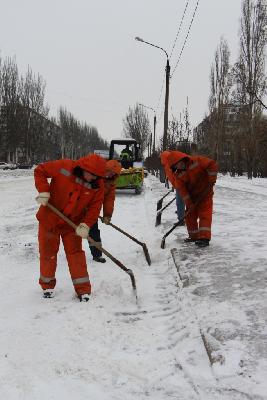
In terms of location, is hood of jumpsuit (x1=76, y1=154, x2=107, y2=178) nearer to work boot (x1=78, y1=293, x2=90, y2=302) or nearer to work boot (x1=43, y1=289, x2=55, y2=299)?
work boot (x1=78, y1=293, x2=90, y2=302)

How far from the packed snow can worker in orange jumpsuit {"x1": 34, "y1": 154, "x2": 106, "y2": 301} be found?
257mm

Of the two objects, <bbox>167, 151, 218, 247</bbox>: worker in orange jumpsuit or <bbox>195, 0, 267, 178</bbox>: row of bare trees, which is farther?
<bbox>195, 0, 267, 178</bbox>: row of bare trees

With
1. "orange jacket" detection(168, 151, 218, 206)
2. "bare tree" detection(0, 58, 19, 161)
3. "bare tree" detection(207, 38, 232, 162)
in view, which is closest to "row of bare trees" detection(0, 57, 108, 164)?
"bare tree" detection(0, 58, 19, 161)

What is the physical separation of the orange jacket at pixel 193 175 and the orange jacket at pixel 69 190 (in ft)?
6.25

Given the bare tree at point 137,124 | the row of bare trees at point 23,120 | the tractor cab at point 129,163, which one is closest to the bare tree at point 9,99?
the row of bare trees at point 23,120

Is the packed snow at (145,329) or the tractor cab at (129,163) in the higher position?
the tractor cab at (129,163)

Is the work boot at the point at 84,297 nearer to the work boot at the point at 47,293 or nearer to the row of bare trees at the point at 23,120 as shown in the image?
the work boot at the point at 47,293

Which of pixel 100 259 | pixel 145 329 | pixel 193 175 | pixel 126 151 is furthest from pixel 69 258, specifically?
pixel 126 151

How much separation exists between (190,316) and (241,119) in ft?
92.6

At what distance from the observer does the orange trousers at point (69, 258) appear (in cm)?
427

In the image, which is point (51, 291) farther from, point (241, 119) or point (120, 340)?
point (241, 119)

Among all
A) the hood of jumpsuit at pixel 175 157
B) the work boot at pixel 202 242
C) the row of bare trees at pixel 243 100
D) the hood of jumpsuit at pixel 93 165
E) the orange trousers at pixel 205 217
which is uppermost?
the row of bare trees at pixel 243 100

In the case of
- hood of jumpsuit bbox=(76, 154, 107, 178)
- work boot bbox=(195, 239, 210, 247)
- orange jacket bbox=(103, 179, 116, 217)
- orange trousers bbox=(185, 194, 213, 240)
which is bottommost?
work boot bbox=(195, 239, 210, 247)

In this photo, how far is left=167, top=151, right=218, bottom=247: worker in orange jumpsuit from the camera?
5.97m
